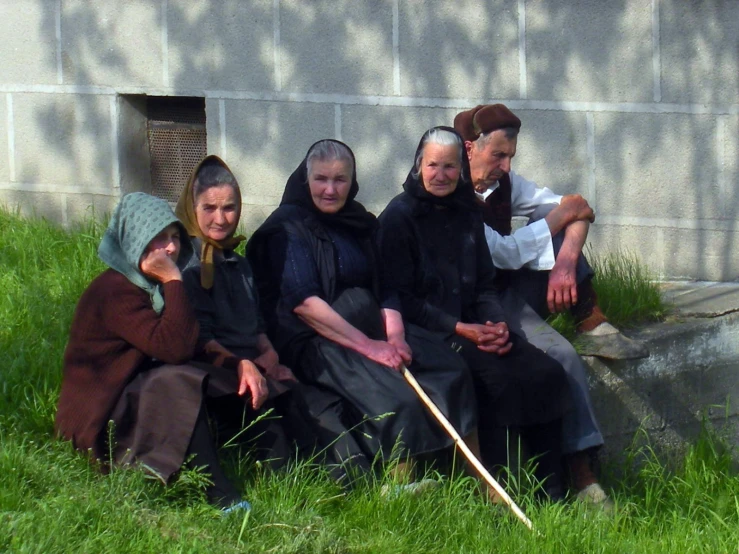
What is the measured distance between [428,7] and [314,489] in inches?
125

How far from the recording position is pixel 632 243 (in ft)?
19.8

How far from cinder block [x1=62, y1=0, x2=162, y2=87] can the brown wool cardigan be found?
9.98 ft

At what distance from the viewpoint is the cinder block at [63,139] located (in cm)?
674

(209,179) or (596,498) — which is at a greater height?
(209,179)

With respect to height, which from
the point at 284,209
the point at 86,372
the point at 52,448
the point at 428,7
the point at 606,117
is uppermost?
the point at 428,7

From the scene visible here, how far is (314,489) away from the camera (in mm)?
3857

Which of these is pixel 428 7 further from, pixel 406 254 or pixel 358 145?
pixel 406 254

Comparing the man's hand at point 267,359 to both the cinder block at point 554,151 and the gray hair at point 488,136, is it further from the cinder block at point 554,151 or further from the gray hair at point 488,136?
the cinder block at point 554,151

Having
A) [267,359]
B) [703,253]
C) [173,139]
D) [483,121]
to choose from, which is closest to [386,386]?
[267,359]

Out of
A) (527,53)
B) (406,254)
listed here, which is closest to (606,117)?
(527,53)

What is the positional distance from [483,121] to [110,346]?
205 cm

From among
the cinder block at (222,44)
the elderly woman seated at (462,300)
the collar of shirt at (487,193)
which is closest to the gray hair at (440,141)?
the elderly woman seated at (462,300)

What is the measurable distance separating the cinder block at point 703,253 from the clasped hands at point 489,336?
1.74 meters

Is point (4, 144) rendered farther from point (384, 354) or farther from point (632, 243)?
point (632, 243)
